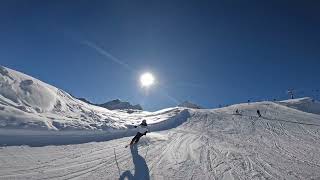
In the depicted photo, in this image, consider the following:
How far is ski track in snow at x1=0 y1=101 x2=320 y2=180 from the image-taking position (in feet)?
43.6

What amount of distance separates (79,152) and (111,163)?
2.81 m

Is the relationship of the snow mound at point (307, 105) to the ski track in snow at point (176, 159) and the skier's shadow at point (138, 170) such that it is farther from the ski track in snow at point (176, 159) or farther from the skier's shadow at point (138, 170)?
the skier's shadow at point (138, 170)

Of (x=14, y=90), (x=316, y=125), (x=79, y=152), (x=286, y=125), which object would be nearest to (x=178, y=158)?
(x=79, y=152)

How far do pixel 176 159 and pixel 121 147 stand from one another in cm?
407

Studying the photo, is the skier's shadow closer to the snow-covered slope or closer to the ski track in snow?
the ski track in snow

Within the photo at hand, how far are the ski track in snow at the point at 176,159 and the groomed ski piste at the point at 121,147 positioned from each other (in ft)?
0.11

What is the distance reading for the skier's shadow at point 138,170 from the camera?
1297 centimetres

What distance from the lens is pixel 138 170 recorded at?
1409 centimetres

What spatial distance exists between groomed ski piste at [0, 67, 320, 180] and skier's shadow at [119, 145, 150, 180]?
39mm

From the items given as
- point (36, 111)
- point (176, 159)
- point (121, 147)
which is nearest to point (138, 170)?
point (176, 159)

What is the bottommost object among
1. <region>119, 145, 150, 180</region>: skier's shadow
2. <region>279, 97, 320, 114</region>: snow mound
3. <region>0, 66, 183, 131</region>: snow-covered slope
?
<region>119, 145, 150, 180</region>: skier's shadow

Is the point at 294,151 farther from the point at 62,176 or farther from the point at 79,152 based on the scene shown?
the point at 62,176

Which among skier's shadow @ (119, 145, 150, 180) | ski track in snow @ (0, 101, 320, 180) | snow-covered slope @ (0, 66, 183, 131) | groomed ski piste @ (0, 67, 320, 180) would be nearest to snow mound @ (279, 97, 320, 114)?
groomed ski piste @ (0, 67, 320, 180)

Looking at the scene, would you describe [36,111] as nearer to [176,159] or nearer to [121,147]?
[121,147]
